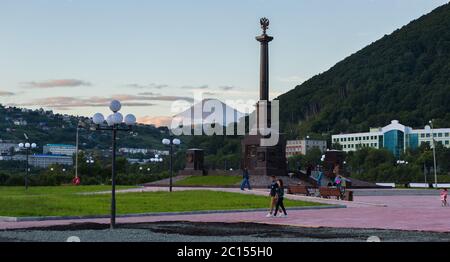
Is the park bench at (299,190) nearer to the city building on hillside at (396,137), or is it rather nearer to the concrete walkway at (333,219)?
the concrete walkway at (333,219)

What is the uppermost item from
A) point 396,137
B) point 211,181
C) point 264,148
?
point 396,137

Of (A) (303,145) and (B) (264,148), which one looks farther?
(A) (303,145)

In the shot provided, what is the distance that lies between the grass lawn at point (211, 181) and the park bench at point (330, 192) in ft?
58.8

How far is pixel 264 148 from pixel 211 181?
539 centimetres

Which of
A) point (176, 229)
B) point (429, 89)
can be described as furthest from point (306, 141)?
point (176, 229)

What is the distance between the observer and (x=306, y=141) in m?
182

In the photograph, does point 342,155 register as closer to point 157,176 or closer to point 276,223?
point 157,176

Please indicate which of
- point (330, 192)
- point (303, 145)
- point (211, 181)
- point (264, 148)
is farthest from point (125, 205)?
point (303, 145)

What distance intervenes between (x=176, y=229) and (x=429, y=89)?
7467 inches

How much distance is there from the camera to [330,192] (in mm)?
36219

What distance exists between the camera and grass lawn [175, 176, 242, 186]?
5525cm

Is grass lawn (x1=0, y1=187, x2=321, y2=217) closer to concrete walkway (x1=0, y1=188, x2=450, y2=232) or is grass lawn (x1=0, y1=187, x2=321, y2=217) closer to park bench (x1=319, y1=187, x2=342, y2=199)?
A: concrete walkway (x1=0, y1=188, x2=450, y2=232)

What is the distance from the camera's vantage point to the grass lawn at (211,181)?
55250 millimetres

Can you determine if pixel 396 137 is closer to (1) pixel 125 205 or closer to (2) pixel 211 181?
(2) pixel 211 181
